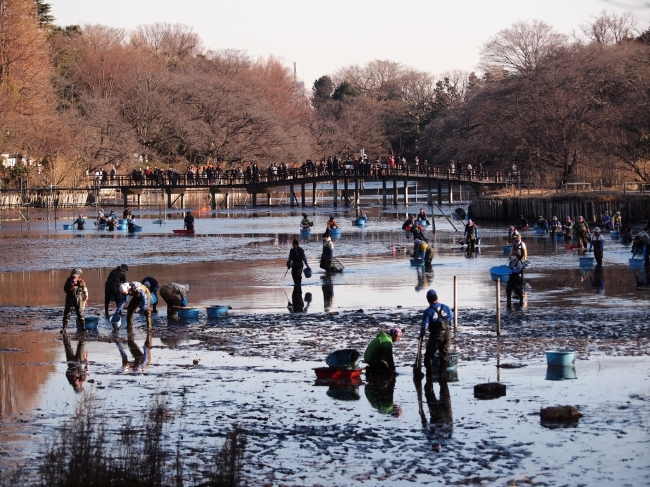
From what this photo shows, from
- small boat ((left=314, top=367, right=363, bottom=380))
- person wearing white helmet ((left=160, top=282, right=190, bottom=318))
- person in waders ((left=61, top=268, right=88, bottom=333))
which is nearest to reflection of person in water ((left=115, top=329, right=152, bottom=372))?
person in waders ((left=61, top=268, right=88, bottom=333))

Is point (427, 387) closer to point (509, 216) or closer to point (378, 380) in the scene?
point (378, 380)

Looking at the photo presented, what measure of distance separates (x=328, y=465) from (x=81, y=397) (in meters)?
5.48

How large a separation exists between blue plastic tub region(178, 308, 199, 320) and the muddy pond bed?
168mm

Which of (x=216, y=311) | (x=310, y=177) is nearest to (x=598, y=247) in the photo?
(x=216, y=311)

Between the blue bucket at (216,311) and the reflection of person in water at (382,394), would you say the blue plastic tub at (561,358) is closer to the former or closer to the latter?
the reflection of person in water at (382,394)

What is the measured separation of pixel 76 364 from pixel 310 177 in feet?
245

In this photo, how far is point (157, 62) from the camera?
12275 cm

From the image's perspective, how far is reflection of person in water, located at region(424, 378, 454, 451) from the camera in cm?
1415

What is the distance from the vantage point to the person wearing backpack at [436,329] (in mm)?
17047

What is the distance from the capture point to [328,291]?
101ft

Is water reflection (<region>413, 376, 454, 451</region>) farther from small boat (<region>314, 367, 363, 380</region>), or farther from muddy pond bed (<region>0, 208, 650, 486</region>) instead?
small boat (<region>314, 367, 363, 380</region>)

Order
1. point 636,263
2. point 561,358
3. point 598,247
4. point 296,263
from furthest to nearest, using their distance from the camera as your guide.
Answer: point 598,247 → point 636,263 → point 296,263 → point 561,358

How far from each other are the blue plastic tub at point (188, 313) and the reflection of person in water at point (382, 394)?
8.15m

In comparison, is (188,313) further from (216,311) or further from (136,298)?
(136,298)
